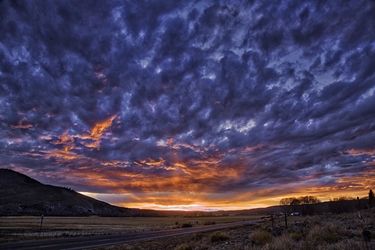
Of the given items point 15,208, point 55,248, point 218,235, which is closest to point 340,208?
point 218,235

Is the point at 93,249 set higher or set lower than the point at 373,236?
lower

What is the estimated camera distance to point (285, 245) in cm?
1102

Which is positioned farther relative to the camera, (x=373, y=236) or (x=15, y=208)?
(x=15, y=208)

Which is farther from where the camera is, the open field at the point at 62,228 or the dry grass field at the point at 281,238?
the open field at the point at 62,228

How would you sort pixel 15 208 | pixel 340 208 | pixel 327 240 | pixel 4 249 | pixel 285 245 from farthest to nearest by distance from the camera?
pixel 15 208, pixel 340 208, pixel 4 249, pixel 327 240, pixel 285 245

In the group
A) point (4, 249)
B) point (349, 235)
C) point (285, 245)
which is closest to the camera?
point (285, 245)

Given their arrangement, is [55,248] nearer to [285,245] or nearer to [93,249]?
[93,249]

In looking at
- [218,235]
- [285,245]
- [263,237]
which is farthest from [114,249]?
[285,245]

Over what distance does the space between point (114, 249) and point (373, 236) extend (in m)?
19.4

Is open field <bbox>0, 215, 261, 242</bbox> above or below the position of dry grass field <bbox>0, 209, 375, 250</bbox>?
below

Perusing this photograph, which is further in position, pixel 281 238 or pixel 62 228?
pixel 62 228

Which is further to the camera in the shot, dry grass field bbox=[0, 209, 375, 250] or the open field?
the open field

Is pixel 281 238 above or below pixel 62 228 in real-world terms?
above

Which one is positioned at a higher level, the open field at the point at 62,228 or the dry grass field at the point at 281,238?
the dry grass field at the point at 281,238
